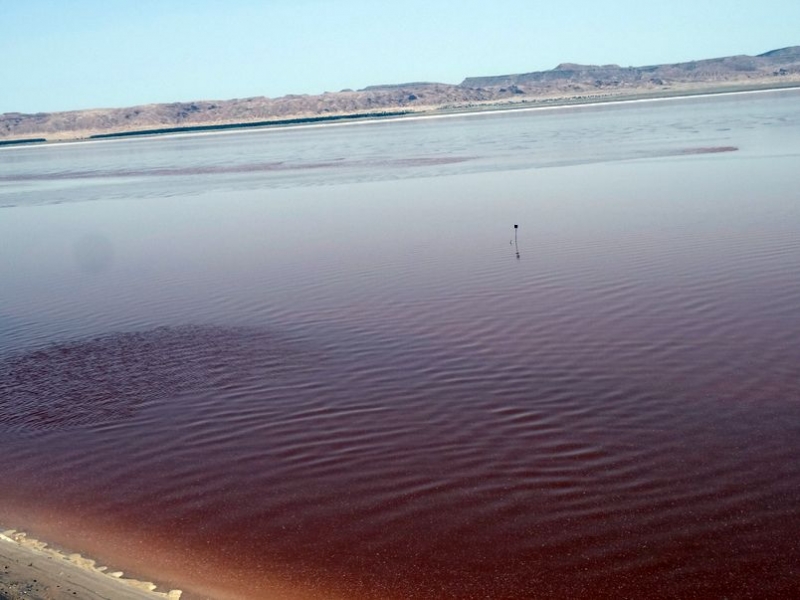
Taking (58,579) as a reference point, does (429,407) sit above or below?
below

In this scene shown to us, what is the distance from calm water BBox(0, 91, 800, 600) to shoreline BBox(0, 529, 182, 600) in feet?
0.80

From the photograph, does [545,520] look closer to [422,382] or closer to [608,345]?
[422,382]

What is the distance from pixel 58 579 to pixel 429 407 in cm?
494

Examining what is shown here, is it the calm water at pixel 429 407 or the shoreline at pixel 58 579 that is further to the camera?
the calm water at pixel 429 407

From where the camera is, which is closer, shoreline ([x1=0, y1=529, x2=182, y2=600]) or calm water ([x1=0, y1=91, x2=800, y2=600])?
shoreline ([x1=0, y1=529, x2=182, y2=600])

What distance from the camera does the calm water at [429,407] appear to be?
7301mm

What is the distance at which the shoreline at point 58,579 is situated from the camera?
6434mm

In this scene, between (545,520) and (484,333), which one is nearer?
(545,520)

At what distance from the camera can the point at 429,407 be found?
10516mm

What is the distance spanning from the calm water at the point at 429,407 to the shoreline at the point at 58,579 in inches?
9.6

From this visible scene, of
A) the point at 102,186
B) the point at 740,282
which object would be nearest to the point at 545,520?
the point at 740,282

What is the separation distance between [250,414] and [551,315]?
553 centimetres

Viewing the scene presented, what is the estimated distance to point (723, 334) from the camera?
1235cm

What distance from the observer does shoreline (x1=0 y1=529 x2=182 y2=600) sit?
21.1 feet
